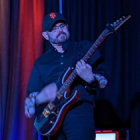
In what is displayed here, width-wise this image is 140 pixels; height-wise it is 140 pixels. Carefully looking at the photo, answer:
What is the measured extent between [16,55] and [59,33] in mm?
841

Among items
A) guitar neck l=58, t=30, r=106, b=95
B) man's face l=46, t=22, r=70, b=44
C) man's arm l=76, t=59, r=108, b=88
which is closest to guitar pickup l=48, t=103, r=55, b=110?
guitar neck l=58, t=30, r=106, b=95

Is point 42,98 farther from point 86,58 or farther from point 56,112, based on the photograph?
point 86,58

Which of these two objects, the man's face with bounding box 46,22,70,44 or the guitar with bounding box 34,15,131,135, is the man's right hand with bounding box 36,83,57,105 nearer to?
the guitar with bounding box 34,15,131,135

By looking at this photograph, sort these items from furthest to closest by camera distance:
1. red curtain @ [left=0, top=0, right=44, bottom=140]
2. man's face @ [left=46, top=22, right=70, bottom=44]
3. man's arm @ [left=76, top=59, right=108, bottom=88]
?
red curtain @ [left=0, top=0, right=44, bottom=140], man's face @ [left=46, top=22, right=70, bottom=44], man's arm @ [left=76, top=59, right=108, bottom=88]

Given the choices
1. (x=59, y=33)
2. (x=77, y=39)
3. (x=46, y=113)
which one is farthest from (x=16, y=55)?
(x=46, y=113)

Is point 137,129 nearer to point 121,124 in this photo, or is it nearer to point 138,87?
point 121,124

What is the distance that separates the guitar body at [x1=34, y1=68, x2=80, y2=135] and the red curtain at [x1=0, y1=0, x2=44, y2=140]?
812 mm

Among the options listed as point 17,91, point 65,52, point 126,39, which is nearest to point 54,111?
point 65,52

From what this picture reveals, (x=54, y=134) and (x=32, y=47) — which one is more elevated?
(x=32, y=47)

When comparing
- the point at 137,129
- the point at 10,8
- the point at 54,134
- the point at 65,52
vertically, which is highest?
the point at 10,8

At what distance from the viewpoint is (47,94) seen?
1.88 metres

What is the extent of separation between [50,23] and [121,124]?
57.3 inches

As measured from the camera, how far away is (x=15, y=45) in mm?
2686

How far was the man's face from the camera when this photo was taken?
77.4 inches
